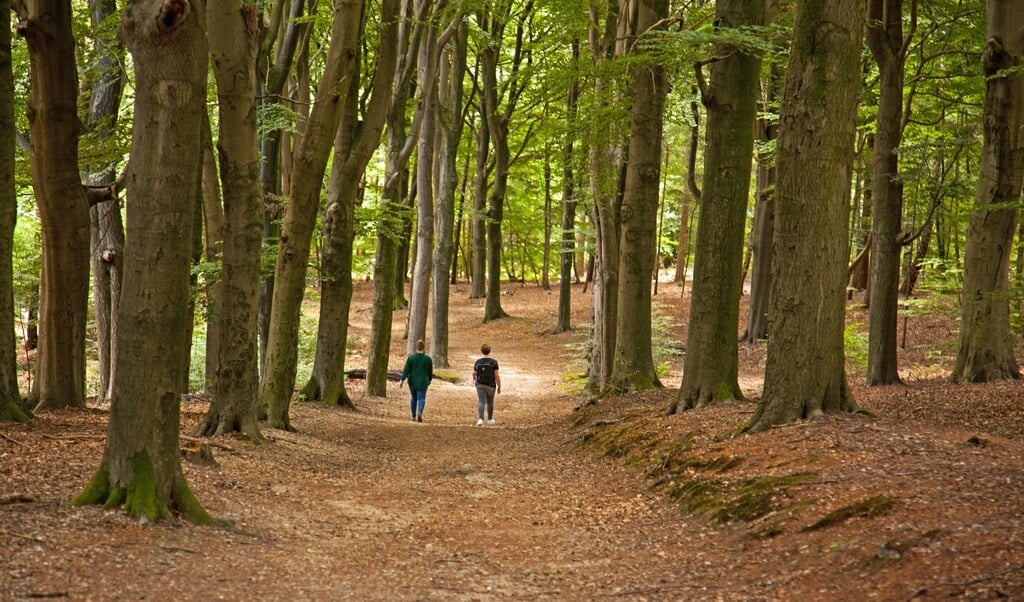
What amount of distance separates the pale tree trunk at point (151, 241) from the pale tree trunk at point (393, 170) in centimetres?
1069

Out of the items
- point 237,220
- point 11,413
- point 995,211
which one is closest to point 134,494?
point 11,413

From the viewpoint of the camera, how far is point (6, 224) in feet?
32.9

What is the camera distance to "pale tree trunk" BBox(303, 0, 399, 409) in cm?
1532

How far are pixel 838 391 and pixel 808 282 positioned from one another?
1.22 m

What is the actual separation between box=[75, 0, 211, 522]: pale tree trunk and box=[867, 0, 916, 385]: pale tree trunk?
38.3 ft

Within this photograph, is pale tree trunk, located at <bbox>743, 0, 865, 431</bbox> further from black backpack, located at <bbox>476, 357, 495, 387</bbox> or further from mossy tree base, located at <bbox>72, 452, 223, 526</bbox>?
black backpack, located at <bbox>476, 357, 495, 387</bbox>

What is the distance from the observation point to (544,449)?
13820 millimetres

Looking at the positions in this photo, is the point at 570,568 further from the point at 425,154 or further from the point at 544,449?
the point at 425,154

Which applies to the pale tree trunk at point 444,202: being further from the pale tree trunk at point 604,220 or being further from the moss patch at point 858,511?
the moss patch at point 858,511

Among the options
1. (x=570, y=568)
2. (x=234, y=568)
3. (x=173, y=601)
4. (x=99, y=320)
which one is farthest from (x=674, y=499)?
(x=99, y=320)

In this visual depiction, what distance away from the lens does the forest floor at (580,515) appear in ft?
18.6

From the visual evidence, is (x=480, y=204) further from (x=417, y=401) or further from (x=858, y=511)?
(x=858, y=511)

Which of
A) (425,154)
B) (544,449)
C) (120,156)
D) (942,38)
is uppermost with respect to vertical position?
(942,38)

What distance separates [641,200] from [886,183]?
3973 mm
